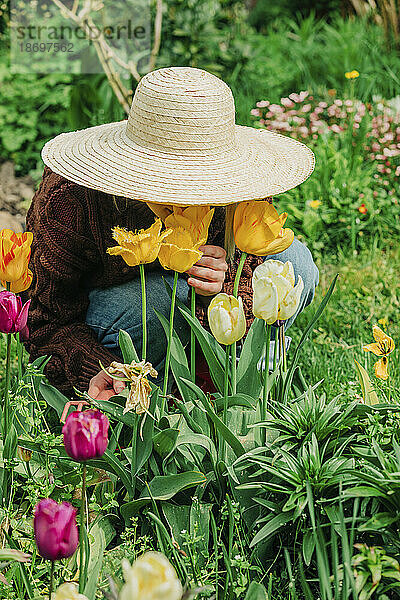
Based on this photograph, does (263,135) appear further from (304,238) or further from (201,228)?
(304,238)

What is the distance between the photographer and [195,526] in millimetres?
1370

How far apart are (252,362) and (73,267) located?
55 centimetres

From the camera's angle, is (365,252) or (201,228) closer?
(201,228)

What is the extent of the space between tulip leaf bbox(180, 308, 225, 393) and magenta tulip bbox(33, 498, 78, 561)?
0.62 metres

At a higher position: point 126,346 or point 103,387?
point 126,346

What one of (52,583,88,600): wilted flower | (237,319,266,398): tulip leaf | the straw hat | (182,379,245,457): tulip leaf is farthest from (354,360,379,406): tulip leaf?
(52,583,88,600): wilted flower

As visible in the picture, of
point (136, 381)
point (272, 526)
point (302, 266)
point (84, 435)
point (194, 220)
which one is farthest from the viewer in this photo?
point (302, 266)

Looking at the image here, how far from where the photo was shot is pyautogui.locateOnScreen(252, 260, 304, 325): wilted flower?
1.25m

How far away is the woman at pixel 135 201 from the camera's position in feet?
4.96

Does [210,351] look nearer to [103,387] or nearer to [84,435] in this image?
[103,387]

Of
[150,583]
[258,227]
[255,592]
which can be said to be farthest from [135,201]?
[150,583]

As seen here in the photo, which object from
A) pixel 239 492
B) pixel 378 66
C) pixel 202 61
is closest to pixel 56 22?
pixel 202 61

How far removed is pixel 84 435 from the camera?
1.01 meters

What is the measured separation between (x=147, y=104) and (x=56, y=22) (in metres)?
3.04
